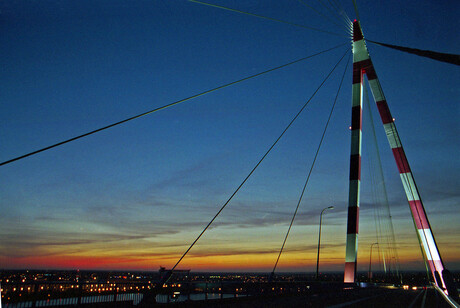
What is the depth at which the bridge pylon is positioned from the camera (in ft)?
107

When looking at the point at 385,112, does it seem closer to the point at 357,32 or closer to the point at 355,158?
the point at 355,158

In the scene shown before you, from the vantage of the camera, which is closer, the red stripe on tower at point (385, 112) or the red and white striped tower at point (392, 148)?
the red and white striped tower at point (392, 148)

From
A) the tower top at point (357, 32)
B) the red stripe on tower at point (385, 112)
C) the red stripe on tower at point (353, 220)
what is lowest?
the red stripe on tower at point (353, 220)

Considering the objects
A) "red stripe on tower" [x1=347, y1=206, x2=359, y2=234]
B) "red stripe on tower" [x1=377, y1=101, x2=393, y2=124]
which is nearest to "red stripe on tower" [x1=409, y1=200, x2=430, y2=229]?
"red stripe on tower" [x1=347, y1=206, x2=359, y2=234]

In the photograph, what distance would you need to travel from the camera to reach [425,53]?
17.3ft

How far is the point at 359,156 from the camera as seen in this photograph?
3356 cm

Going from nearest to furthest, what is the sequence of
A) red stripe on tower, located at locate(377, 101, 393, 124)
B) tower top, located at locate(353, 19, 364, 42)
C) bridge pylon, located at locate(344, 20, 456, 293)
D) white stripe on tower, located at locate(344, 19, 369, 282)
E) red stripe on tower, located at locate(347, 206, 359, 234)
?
white stripe on tower, located at locate(344, 19, 369, 282) < red stripe on tower, located at locate(347, 206, 359, 234) < bridge pylon, located at locate(344, 20, 456, 293) < red stripe on tower, located at locate(377, 101, 393, 124) < tower top, located at locate(353, 19, 364, 42)

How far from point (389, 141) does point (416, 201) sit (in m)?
6.14

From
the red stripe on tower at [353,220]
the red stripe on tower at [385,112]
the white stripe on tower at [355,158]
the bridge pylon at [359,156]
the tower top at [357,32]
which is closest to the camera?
the white stripe on tower at [355,158]

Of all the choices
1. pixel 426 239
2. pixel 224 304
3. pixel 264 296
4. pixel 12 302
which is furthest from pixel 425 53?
pixel 426 239

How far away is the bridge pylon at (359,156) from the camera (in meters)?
32.6

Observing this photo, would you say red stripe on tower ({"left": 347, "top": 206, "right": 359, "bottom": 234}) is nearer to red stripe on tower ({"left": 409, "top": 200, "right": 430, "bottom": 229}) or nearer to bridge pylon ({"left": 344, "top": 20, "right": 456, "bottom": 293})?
bridge pylon ({"left": 344, "top": 20, "right": 456, "bottom": 293})

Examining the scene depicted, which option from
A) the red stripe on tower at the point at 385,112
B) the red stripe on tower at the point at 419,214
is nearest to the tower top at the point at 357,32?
the red stripe on tower at the point at 385,112

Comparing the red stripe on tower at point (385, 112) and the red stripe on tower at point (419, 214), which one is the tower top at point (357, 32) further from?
the red stripe on tower at point (419, 214)
